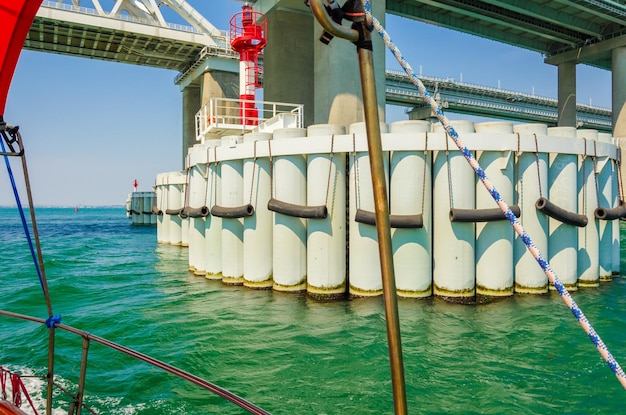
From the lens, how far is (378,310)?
8891mm

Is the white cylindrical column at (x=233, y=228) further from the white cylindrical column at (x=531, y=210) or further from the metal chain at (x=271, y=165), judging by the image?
the white cylindrical column at (x=531, y=210)

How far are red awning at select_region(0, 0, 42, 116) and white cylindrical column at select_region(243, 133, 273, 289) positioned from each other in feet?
25.1

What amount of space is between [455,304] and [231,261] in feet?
19.3

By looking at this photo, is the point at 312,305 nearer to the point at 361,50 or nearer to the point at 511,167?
the point at 511,167

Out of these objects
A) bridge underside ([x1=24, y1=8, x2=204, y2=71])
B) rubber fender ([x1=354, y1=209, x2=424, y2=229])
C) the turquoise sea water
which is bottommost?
the turquoise sea water

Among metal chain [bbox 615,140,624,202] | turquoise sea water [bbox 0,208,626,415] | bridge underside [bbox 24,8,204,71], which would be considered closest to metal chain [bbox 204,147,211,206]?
turquoise sea water [bbox 0,208,626,415]

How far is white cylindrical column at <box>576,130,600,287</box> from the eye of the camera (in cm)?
1040

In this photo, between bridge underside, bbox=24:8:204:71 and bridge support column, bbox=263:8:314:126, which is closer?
bridge support column, bbox=263:8:314:126

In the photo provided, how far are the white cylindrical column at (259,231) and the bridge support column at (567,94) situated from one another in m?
39.1

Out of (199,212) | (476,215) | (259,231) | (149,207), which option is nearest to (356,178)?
(476,215)

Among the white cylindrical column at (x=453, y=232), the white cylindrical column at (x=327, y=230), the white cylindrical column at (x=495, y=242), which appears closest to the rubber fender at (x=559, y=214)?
the white cylindrical column at (x=495, y=242)

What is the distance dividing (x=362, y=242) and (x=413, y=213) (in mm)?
1339

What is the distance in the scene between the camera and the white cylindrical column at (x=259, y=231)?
10781mm

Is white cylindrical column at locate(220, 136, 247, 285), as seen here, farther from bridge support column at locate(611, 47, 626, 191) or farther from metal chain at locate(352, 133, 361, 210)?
bridge support column at locate(611, 47, 626, 191)
